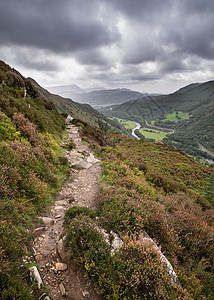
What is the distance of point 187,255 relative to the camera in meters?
5.02

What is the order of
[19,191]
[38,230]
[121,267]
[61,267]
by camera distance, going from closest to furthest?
[121,267]
[61,267]
[38,230]
[19,191]

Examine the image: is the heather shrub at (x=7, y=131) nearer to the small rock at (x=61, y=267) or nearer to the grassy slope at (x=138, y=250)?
the grassy slope at (x=138, y=250)

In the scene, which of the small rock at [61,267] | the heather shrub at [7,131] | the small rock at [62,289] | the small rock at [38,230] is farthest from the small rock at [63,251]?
the heather shrub at [7,131]

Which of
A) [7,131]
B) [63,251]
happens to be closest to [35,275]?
[63,251]

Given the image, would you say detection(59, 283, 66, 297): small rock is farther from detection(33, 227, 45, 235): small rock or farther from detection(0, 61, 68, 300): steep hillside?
detection(33, 227, 45, 235): small rock

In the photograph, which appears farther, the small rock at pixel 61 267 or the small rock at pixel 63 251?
the small rock at pixel 63 251

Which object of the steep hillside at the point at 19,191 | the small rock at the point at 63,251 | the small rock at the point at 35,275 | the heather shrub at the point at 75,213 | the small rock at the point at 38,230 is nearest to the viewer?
the steep hillside at the point at 19,191

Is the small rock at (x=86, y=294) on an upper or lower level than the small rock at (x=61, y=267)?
lower

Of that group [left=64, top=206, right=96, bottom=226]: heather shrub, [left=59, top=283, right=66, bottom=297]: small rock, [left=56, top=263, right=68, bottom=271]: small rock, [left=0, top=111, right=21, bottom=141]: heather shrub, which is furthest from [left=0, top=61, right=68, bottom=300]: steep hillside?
[left=64, top=206, right=96, bottom=226]: heather shrub

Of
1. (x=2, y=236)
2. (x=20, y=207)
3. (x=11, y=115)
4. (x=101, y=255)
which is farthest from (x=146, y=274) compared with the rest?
(x=11, y=115)

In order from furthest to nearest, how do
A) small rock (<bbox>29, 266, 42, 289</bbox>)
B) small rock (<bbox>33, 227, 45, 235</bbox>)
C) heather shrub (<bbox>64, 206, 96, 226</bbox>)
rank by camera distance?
heather shrub (<bbox>64, 206, 96, 226</bbox>), small rock (<bbox>33, 227, 45, 235</bbox>), small rock (<bbox>29, 266, 42, 289</bbox>)

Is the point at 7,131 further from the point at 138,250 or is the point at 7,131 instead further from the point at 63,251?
→ the point at 138,250

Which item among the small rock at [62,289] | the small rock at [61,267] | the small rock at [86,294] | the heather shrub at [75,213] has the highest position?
the heather shrub at [75,213]

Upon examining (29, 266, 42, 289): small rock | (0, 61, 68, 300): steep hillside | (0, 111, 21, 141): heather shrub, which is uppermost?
(0, 111, 21, 141): heather shrub
